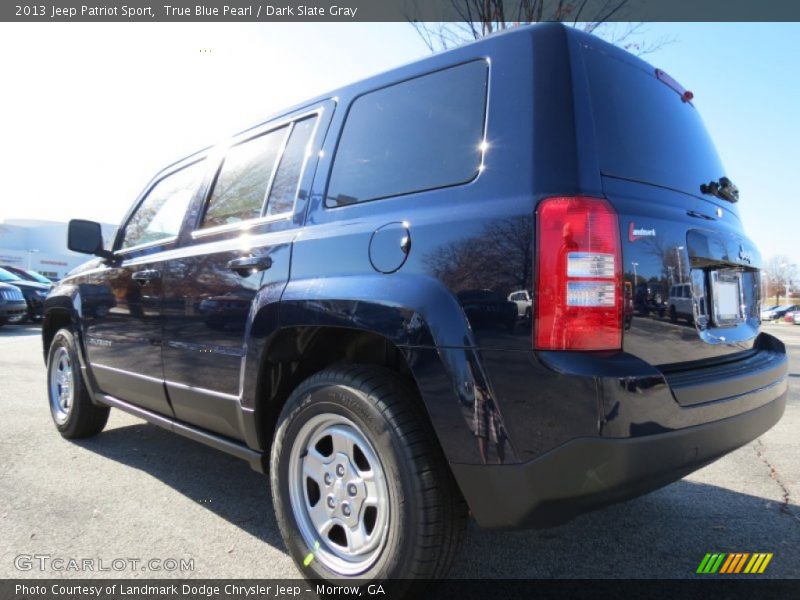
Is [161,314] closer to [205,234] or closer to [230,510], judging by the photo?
[205,234]

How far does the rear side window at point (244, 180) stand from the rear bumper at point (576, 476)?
1.71m

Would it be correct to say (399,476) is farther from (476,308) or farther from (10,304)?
(10,304)

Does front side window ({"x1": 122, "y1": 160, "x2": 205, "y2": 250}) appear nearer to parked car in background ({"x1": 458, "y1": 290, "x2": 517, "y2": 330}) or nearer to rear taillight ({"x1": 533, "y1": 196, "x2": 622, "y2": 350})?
parked car in background ({"x1": 458, "y1": 290, "x2": 517, "y2": 330})

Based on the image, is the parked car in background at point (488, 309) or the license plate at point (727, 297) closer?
the parked car in background at point (488, 309)

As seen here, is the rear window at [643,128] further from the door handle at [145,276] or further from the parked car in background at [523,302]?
the door handle at [145,276]

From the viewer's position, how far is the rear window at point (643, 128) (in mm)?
1840

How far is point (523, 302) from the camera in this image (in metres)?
1.61

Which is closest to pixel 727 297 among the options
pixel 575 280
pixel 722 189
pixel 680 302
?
pixel 680 302

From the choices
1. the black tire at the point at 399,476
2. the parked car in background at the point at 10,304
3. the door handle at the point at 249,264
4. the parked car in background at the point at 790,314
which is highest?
the door handle at the point at 249,264

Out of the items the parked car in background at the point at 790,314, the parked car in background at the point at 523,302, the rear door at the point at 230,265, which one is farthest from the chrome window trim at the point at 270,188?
the parked car in background at the point at 790,314

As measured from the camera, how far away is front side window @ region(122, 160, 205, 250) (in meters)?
3.28

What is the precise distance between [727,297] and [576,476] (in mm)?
1120

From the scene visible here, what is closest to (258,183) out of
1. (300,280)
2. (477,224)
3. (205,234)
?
(205,234)

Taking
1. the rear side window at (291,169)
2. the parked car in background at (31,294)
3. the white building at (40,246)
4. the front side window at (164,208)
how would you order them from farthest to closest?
the white building at (40,246)
the parked car in background at (31,294)
the front side window at (164,208)
the rear side window at (291,169)
